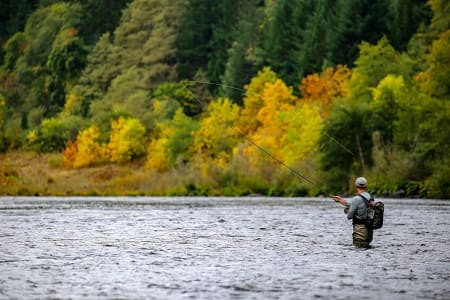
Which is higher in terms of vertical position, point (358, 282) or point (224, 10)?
point (224, 10)

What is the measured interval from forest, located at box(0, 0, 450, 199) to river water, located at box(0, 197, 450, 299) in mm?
2690

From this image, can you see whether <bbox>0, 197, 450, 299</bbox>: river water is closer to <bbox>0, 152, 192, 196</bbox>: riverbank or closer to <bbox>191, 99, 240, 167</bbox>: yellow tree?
<bbox>0, 152, 192, 196</bbox>: riverbank

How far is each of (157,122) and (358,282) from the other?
90013 millimetres

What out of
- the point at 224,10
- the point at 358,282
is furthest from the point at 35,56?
the point at 358,282

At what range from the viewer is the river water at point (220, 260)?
15.3 m

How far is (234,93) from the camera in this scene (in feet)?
374

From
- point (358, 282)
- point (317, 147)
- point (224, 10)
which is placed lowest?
point (358, 282)

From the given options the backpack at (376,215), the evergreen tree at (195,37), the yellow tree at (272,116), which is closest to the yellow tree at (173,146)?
the yellow tree at (272,116)

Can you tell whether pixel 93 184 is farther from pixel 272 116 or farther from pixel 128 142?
pixel 128 142

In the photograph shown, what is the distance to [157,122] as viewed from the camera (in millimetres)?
105562

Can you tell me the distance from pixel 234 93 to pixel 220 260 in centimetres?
9447

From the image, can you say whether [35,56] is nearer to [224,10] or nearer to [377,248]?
[224,10]

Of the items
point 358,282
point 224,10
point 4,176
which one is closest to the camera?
point 358,282

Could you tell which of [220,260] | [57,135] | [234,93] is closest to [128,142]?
[234,93]
